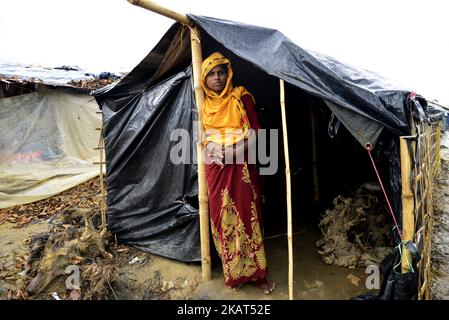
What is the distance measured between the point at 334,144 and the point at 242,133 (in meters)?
3.37

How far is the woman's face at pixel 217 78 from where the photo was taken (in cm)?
286

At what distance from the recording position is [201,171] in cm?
304

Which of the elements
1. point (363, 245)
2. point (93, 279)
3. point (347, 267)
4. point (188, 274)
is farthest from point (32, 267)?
point (363, 245)

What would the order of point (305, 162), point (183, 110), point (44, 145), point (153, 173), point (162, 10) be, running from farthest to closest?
point (44, 145) < point (305, 162) < point (153, 173) < point (183, 110) < point (162, 10)

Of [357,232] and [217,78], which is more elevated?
[217,78]

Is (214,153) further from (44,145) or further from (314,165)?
(44,145)

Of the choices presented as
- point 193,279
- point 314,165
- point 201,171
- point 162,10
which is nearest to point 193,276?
point 193,279

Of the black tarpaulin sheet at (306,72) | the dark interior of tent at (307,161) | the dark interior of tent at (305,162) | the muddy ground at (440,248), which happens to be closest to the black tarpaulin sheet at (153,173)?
the black tarpaulin sheet at (306,72)

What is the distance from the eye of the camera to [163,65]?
345cm

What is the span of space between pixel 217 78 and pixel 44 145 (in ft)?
20.2

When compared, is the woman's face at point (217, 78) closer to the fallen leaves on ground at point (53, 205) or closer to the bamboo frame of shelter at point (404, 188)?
the bamboo frame of shelter at point (404, 188)

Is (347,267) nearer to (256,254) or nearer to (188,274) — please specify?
(256,254)
